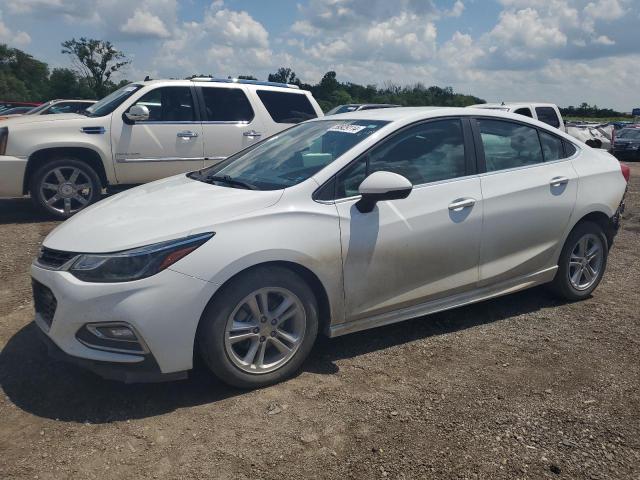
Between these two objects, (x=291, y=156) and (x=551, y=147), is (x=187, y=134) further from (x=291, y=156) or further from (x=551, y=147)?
(x=551, y=147)

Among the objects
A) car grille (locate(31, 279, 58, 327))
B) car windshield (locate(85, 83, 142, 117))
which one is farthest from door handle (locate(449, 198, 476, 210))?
car windshield (locate(85, 83, 142, 117))

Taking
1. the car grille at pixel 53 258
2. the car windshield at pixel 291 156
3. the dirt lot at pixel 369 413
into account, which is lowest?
the dirt lot at pixel 369 413

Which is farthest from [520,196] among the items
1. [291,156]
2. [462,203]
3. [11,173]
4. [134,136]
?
[11,173]

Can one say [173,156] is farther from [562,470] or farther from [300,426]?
[562,470]

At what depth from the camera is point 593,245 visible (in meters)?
4.98

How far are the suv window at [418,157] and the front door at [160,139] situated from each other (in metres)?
4.84

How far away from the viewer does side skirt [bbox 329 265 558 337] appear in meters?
3.75

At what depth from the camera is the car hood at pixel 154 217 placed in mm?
3195

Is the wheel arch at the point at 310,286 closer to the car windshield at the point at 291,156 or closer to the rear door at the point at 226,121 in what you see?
the car windshield at the point at 291,156

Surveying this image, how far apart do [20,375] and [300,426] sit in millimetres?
1782

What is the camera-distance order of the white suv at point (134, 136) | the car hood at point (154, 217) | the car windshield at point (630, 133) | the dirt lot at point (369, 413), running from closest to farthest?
the dirt lot at point (369, 413), the car hood at point (154, 217), the white suv at point (134, 136), the car windshield at point (630, 133)

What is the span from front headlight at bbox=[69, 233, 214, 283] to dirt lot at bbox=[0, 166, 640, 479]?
0.74 m

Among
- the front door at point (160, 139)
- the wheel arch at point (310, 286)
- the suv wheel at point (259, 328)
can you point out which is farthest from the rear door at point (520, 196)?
the front door at point (160, 139)

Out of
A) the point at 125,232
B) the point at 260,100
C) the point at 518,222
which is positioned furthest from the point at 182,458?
the point at 260,100
